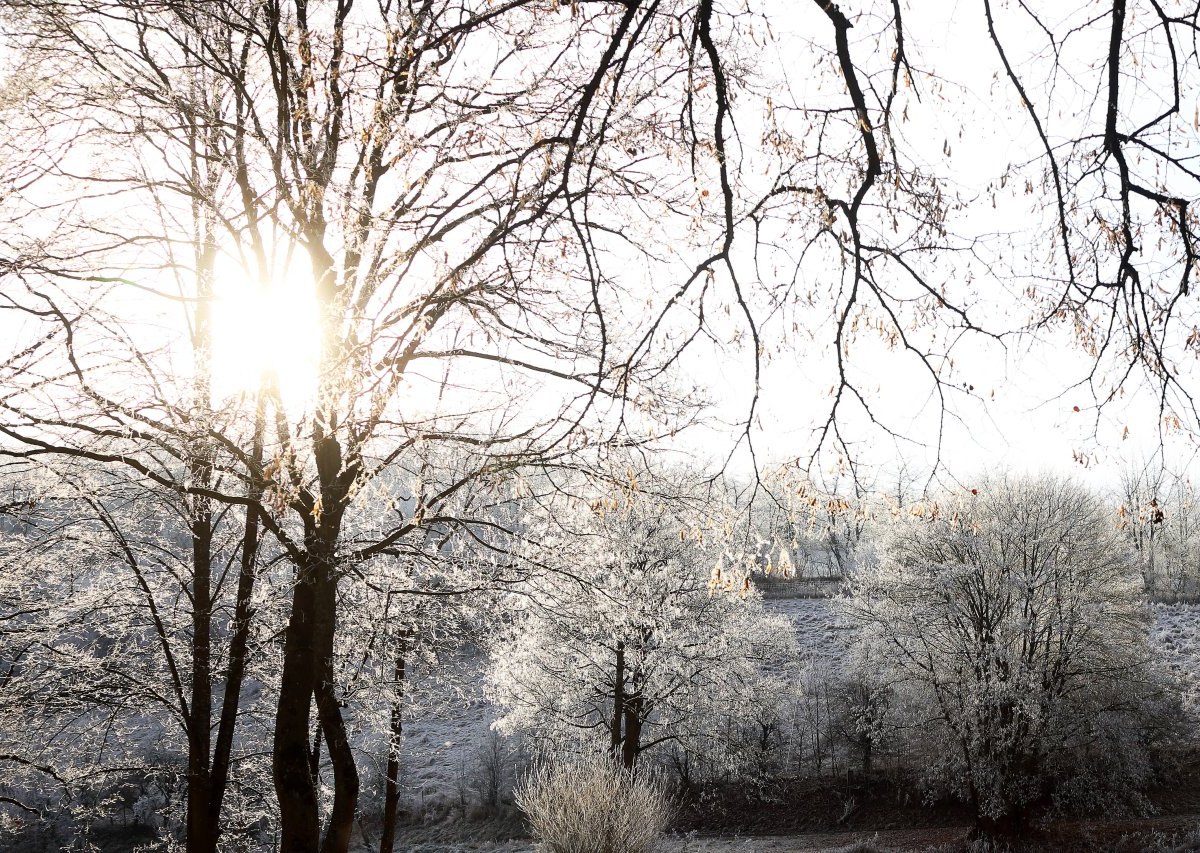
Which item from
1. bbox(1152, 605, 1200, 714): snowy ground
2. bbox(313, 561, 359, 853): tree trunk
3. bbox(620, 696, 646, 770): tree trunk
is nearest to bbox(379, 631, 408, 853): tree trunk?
bbox(313, 561, 359, 853): tree trunk

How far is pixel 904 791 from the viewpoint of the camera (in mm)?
20891

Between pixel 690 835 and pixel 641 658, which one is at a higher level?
pixel 641 658

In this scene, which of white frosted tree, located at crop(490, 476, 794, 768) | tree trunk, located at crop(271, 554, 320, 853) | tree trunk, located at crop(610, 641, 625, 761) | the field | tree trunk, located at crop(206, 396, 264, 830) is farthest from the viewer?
the field

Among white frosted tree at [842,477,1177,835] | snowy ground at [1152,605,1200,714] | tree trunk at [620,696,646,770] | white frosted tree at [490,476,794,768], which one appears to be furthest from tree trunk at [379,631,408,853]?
snowy ground at [1152,605,1200,714]

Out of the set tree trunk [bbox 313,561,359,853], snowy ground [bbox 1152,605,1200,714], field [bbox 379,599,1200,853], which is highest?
tree trunk [bbox 313,561,359,853]

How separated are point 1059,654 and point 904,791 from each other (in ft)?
21.8

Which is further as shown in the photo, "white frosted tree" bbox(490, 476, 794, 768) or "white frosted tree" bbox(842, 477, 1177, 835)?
"white frosted tree" bbox(842, 477, 1177, 835)

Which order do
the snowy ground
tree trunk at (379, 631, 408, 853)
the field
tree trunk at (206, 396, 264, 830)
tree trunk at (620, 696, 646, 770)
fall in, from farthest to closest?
the snowy ground
the field
tree trunk at (620, 696, 646, 770)
tree trunk at (379, 631, 408, 853)
tree trunk at (206, 396, 264, 830)

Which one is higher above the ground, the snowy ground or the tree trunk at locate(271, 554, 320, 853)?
the tree trunk at locate(271, 554, 320, 853)

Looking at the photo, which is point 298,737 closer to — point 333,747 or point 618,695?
point 333,747

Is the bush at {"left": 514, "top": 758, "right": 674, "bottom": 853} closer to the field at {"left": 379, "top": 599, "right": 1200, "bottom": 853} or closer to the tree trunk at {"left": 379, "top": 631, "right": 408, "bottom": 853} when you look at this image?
the tree trunk at {"left": 379, "top": 631, "right": 408, "bottom": 853}

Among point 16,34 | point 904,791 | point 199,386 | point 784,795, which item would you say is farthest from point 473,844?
point 16,34

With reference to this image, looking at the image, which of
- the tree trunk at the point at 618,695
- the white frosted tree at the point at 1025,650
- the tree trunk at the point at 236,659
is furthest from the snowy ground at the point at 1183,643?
the tree trunk at the point at 236,659

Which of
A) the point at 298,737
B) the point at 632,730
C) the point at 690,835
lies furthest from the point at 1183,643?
the point at 298,737
